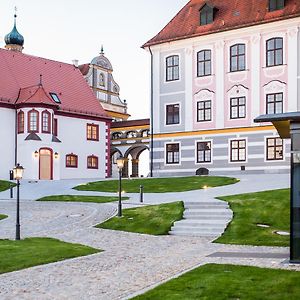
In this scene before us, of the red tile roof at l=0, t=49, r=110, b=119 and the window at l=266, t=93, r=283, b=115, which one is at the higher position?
the red tile roof at l=0, t=49, r=110, b=119

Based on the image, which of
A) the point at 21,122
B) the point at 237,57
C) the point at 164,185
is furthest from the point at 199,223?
the point at 21,122

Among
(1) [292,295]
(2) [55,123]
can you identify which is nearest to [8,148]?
(2) [55,123]

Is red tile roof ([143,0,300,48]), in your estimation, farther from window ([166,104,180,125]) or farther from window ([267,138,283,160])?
window ([267,138,283,160])

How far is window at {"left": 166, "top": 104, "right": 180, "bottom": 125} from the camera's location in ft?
140

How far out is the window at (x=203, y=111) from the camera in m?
41.3

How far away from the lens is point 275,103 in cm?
3859

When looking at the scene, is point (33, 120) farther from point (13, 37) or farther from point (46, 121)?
point (13, 37)

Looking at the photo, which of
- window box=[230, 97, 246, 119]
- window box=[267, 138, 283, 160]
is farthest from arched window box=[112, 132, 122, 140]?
window box=[267, 138, 283, 160]

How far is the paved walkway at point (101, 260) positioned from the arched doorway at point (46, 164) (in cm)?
1958

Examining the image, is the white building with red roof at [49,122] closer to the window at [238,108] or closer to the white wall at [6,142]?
the white wall at [6,142]

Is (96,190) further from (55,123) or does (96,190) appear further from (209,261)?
(209,261)

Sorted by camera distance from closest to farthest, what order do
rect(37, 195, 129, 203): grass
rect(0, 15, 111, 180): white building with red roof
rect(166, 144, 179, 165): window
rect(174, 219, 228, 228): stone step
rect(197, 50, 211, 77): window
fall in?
rect(174, 219, 228, 228): stone step, rect(37, 195, 129, 203): grass, rect(197, 50, 211, 77): window, rect(166, 144, 179, 165): window, rect(0, 15, 111, 180): white building with red roof

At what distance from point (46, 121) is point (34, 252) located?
3191cm

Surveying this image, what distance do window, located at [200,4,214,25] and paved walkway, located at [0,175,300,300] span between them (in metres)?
19.8
